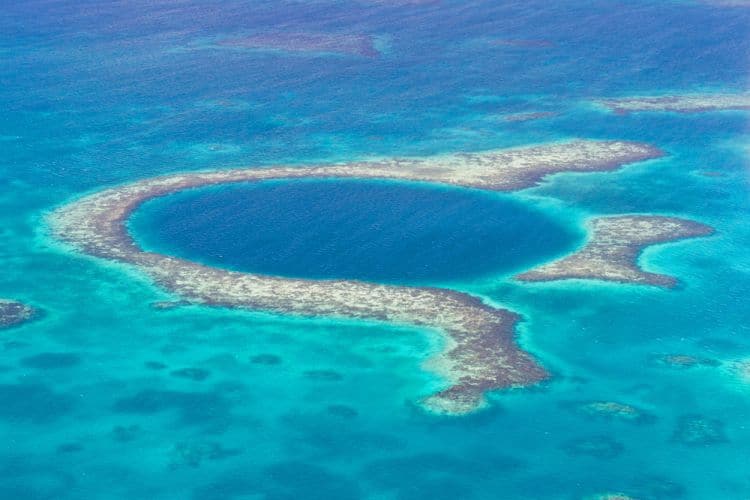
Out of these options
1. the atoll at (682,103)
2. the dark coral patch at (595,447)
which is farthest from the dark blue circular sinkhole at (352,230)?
the atoll at (682,103)

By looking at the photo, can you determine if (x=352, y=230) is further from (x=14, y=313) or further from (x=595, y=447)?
(x=595, y=447)

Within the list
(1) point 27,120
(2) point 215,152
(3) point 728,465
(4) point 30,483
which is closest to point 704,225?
(3) point 728,465

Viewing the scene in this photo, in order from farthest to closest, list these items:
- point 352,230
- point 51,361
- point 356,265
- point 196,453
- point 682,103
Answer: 1. point 682,103
2. point 352,230
3. point 356,265
4. point 51,361
5. point 196,453

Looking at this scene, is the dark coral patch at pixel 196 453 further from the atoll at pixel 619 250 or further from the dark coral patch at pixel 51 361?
the atoll at pixel 619 250

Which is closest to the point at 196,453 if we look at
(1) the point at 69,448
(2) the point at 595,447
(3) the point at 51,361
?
(1) the point at 69,448

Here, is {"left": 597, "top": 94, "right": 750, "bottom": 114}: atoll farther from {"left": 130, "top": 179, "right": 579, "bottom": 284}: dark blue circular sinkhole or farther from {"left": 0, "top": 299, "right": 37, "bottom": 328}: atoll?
{"left": 0, "top": 299, "right": 37, "bottom": 328}: atoll

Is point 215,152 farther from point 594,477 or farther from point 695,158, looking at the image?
point 594,477

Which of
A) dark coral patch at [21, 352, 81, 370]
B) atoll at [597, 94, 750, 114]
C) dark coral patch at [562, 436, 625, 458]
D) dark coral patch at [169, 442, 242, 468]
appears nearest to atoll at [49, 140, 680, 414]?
dark coral patch at [562, 436, 625, 458]
